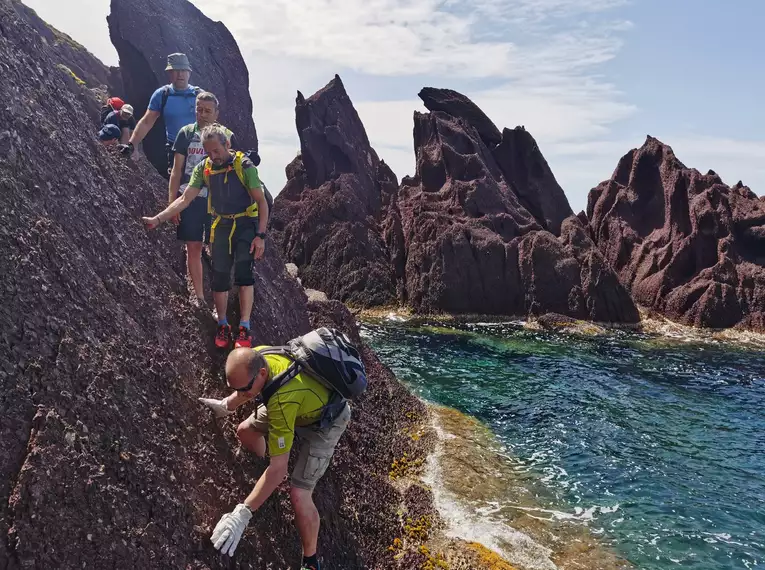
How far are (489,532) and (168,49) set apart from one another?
23.8 meters

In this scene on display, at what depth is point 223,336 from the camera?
9070mm

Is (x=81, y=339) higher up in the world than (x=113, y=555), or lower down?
higher up

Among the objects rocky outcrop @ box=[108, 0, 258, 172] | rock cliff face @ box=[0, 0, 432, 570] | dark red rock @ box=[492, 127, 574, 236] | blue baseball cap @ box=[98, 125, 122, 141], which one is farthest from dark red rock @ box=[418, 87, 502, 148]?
rock cliff face @ box=[0, 0, 432, 570]

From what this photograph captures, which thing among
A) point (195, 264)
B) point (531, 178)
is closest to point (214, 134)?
point (195, 264)

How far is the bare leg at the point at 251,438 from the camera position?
7.50m

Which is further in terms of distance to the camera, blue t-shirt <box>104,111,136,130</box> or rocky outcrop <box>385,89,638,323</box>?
rocky outcrop <box>385,89,638,323</box>

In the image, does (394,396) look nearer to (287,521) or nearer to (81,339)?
(287,521)

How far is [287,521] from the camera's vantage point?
7.87m

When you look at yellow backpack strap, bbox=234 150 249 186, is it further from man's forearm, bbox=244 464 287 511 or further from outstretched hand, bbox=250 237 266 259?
man's forearm, bbox=244 464 287 511

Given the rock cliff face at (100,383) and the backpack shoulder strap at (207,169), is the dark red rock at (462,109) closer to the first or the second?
the rock cliff face at (100,383)

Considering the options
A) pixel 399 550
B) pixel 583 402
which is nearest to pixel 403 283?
pixel 583 402

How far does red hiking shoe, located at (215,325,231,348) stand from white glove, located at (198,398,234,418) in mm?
1388

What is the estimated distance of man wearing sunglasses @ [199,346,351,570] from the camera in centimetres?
627

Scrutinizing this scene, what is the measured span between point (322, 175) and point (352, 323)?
37723 mm
